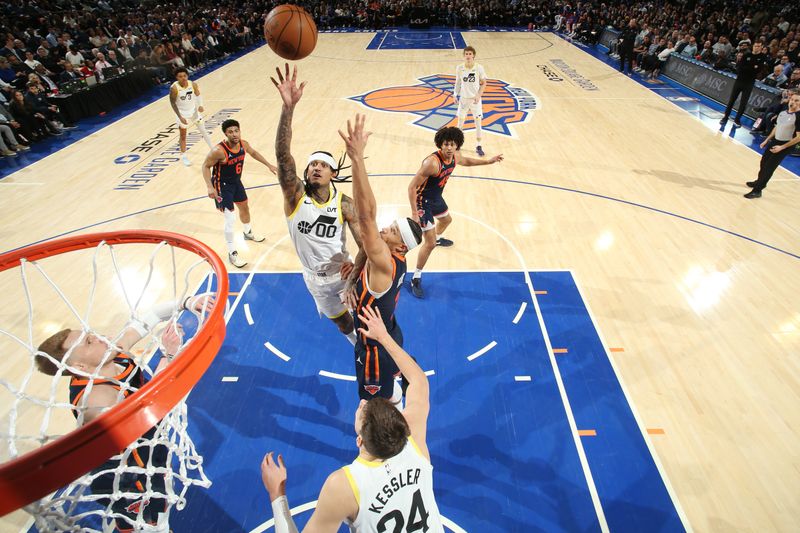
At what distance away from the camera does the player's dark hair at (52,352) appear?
8.50ft

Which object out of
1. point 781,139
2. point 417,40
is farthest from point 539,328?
point 417,40

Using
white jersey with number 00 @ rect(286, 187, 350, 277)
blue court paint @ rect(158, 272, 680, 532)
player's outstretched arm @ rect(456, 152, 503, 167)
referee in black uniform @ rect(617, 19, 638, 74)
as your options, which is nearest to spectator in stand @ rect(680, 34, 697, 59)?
referee in black uniform @ rect(617, 19, 638, 74)

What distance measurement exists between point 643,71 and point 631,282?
13.6 m

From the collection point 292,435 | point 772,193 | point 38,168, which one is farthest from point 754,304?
point 38,168

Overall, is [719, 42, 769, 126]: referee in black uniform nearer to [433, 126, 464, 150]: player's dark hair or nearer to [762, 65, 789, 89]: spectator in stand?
[762, 65, 789, 89]: spectator in stand

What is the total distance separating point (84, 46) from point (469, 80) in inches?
589

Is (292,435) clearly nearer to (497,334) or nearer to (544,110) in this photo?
(497,334)

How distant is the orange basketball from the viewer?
40.9 feet

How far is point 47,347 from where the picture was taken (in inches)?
102

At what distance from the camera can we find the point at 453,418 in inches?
164

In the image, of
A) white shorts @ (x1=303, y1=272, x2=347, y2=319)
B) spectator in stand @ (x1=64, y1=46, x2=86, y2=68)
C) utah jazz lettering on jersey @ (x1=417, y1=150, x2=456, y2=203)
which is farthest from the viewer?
spectator in stand @ (x1=64, y1=46, x2=86, y2=68)

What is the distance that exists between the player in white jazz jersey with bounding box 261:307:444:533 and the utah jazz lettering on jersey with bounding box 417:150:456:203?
3.63 metres

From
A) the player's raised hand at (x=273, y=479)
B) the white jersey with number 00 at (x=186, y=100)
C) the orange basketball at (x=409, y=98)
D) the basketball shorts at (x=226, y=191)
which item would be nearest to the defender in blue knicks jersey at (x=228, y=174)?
the basketball shorts at (x=226, y=191)

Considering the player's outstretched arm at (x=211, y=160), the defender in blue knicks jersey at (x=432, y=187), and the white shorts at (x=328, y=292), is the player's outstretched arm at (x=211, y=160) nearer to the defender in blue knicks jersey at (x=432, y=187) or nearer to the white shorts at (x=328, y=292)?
the white shorts at (x=328, y=292)
